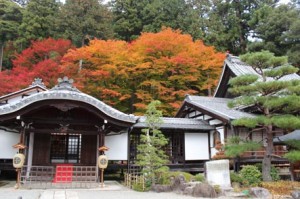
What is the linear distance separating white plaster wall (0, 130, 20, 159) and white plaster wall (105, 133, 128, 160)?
15.8ft

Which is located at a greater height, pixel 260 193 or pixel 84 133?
pixel 84 133

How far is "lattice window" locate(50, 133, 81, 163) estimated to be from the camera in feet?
51.2

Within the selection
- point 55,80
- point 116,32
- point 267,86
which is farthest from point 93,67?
point 267,86

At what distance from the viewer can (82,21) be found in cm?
2981

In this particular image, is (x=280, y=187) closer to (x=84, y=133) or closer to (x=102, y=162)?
(x=102, y=162)

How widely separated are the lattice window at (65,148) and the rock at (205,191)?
24.9ft

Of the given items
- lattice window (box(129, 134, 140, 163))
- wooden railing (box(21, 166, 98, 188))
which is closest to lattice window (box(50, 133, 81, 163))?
wooden railing (box(21, 166, 98, 188))

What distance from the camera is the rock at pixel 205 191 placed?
10344mm

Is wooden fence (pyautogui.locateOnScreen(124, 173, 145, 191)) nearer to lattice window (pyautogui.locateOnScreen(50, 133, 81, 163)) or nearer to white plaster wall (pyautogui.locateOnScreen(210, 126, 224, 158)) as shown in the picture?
lattice window (pyautogui.locateOnScreen(50, 133, 81, 163))

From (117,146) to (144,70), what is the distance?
29.0ft

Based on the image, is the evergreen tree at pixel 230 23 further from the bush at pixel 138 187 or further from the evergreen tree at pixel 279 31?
the bush at pixel 138 187

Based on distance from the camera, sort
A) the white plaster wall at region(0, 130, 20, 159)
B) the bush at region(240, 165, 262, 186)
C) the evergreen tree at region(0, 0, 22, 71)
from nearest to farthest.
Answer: the bush at region(240, 165, 262, 186)
the white plaster wall at region(0, 130, 20, 159)
the evergreen tree at region(0, 0, 22, 71)

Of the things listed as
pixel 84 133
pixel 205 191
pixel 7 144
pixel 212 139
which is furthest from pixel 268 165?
pixel 7 144

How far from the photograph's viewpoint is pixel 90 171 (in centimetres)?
1422
